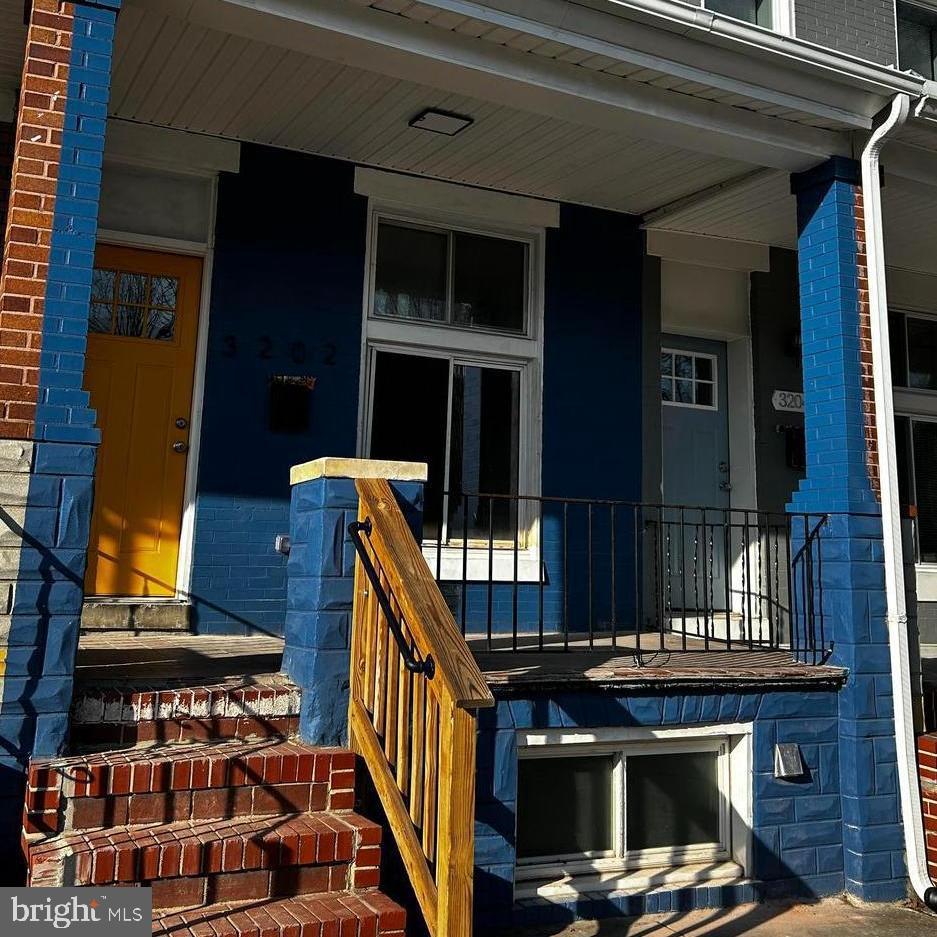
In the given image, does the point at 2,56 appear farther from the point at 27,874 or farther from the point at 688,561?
the point at 688,561

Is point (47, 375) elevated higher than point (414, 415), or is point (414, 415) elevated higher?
point (414, 415)

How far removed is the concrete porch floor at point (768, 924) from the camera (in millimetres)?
4027

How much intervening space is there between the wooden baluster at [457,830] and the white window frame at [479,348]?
131 inches

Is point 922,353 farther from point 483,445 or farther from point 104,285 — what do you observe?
point 104,285

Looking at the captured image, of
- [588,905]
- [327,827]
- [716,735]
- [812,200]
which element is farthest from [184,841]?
[812,200]

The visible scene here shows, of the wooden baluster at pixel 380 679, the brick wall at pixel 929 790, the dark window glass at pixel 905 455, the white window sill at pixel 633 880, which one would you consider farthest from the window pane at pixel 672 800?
the dark window glass at pixel 905 455

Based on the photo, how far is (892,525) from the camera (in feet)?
16.3

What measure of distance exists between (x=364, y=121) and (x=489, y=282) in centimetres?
148

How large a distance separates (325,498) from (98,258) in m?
2.83

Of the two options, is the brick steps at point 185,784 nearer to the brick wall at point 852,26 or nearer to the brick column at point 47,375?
the brick column at point 47,375

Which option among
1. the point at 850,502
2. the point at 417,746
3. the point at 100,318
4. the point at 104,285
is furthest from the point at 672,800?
the point at 104,285

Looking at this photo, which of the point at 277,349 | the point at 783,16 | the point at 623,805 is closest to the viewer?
the point at 623,805

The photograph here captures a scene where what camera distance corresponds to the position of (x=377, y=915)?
10.0 feet

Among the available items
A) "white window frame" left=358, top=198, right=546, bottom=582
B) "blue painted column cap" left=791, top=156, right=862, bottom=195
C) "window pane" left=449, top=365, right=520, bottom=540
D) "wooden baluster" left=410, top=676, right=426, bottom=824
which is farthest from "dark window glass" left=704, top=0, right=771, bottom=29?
"wooden baluster" left=410, top=676, right=426, bottom=824
